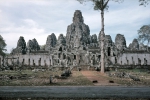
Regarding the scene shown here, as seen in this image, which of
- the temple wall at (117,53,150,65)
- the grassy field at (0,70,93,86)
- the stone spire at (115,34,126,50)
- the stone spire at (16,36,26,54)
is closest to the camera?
the grassy field at (0,70,93,86)

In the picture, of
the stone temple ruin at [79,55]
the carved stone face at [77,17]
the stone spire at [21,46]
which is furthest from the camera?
the carved stone face at [77,17]

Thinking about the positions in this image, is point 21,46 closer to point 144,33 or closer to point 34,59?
point 34,59

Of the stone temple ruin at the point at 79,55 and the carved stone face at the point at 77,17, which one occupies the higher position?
the carved stone face at the point at 77,17

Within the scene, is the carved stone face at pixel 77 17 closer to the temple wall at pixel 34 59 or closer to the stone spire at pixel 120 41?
the stone spire at pixel 120 41

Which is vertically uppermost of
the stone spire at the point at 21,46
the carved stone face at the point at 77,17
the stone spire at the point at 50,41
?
the carved stone face at the point at 77,17

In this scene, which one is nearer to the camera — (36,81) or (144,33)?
(36,81)

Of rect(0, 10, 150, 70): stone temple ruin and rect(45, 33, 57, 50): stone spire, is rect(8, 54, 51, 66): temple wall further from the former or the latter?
rect(45, 33, 57, 50): stone spire

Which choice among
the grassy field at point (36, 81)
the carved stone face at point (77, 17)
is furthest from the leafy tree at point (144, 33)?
the grassy field at point (36, 81)

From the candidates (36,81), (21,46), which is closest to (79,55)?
(21,46)

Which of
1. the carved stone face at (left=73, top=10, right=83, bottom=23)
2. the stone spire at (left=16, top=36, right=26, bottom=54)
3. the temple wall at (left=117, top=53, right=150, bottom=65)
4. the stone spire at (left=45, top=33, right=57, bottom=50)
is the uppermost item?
the carved stone face at (left=73, top=10, right=83, bottom=23)

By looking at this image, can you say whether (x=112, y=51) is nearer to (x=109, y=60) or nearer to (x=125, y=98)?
(x=109, y=60)

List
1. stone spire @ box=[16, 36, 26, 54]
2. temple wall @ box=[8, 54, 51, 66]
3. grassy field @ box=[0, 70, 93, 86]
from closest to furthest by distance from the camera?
grassy field @ box=[0, 70, 93, 86], temple wall @ box=[8, 54, 51, 66], stone spire @ box=[16, 36, 26, 54]

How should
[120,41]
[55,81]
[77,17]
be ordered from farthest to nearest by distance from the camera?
[77,17], [120,41], [55,81]

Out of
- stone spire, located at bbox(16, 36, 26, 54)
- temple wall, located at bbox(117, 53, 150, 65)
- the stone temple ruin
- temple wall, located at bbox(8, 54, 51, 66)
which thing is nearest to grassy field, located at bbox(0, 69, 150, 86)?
the stone temple ruin
